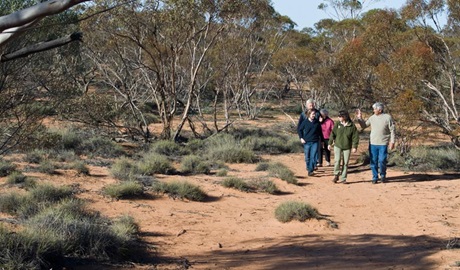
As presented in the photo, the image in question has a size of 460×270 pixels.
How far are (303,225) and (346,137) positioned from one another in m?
3.73

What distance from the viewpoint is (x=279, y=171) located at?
12.0 metres

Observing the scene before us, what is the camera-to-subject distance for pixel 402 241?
7.36 m

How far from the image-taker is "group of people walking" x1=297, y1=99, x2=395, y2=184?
36.3 feet

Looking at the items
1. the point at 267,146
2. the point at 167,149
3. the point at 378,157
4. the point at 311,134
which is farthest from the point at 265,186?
→ the point at 267,146

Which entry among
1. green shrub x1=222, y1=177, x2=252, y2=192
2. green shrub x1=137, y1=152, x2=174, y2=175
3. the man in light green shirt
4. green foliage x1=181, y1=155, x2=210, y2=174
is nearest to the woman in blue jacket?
the man in light green shirt

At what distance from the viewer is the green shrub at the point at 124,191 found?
930 cm

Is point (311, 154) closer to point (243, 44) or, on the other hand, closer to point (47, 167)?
point (47, 167)

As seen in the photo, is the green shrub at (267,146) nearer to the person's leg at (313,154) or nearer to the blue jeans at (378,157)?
the person's leg at (313,154)

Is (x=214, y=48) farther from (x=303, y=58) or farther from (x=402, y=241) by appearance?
(x=402, y=241)

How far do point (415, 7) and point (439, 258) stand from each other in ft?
34.0

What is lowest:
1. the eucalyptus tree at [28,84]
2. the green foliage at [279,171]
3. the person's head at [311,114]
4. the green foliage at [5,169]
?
the green foliage at [279,171]

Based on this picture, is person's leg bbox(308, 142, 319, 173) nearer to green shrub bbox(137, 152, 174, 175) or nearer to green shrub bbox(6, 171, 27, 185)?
green shrub bbox(137, 152, 174, 175)

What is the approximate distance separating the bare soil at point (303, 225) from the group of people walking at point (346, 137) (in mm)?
415

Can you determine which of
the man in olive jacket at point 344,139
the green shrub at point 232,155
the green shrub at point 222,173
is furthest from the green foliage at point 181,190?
the green shrub at point 232,155
